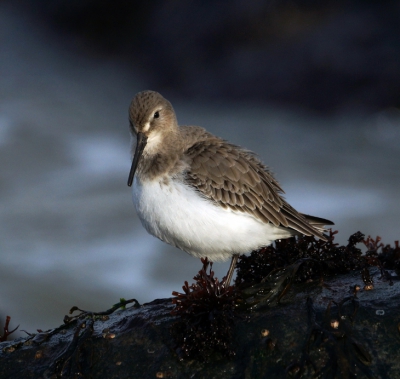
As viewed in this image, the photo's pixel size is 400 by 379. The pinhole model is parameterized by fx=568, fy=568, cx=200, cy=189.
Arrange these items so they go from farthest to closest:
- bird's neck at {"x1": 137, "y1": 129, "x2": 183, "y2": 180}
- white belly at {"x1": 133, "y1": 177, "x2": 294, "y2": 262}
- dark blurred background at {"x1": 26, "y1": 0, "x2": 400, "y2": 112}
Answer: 1. dark blurred background at {"x1": 26, "y1": 0, "x2": 400, "y2": 112}
2. bird's neck at {"x1": 137, "y1": 129, "x2": 183, "y2": 180}
3. white belly at {"x1": 133, "y1": 177, "x2": 294, "y2": 262}

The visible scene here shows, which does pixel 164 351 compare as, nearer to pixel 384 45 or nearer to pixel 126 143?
pixel 384 45

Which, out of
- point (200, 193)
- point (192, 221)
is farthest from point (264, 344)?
point (200, 193)

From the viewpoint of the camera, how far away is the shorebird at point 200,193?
461cm

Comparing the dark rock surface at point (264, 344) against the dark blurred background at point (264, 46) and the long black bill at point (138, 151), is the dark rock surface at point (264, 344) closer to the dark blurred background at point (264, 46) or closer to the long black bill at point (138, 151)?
the long black bill at point (138, 151)

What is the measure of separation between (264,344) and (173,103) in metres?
7.14

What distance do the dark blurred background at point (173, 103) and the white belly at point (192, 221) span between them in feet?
16.0

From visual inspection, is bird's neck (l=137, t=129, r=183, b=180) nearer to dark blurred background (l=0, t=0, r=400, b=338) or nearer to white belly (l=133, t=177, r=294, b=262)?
white belly (l=133, t=177, r=294, b=262)

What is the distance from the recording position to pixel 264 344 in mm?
3336

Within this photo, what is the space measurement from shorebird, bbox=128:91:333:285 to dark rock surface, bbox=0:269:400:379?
90 cm

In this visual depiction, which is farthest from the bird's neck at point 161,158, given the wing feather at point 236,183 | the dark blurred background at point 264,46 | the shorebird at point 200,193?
the dark blurred background at point 264,46

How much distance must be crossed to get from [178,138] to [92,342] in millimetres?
Answer: 2063

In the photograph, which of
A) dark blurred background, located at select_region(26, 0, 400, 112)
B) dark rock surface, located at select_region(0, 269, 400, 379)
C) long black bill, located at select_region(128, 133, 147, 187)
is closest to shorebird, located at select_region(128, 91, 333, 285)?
long black bill, located at select_region(128, 133, 147, 187)

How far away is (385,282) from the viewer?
3893 millimetres

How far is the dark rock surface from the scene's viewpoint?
10.6 feet
